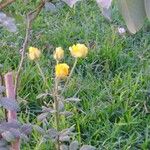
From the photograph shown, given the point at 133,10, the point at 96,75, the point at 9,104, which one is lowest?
the point at 96,75

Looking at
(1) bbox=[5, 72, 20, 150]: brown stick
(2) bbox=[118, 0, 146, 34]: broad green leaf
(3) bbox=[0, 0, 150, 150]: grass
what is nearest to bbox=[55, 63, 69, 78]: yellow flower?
(1) bbox=[5, 72, 20, 150]: brown stick

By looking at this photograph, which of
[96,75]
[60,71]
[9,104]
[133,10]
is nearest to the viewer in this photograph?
[133,10]

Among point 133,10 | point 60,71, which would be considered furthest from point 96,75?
point 133,10

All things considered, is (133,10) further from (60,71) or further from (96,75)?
(96,75)

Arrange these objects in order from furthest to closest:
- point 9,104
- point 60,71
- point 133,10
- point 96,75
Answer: point 96,75 → point 60,71 → point 9,104 → point 133,10

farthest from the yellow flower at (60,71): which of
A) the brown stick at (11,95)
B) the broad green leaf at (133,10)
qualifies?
the broad green leaf at (133,10)

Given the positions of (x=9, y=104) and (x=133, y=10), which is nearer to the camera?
(x=133, y=10)

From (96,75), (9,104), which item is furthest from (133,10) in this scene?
(96,75)

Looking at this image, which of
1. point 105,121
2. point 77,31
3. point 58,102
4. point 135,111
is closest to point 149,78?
point 135,111

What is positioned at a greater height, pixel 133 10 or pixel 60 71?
pixel 133 10

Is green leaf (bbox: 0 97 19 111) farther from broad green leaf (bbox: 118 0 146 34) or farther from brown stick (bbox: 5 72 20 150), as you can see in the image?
broad green leaf (bbox: 118 0 146 34)
